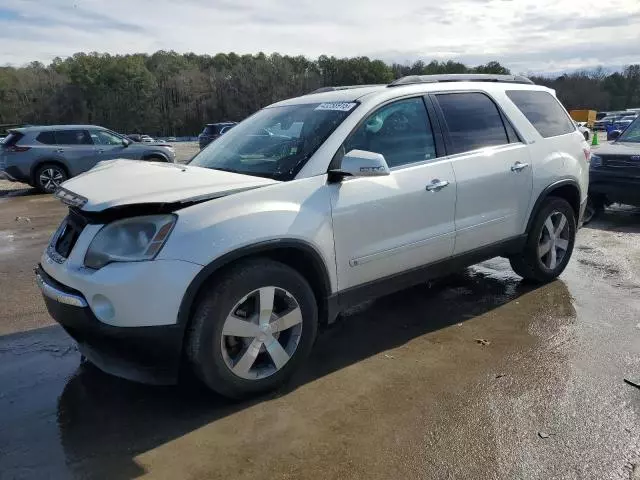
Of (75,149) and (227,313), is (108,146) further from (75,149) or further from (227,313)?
(227,313)

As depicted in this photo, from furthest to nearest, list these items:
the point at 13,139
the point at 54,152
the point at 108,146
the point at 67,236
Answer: the point at 108,146 → the point at 54,152 → the point at 13,139 → the point at 67,236

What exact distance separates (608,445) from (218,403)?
2109mm

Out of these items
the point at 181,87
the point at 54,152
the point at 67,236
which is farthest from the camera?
the point at 181,87

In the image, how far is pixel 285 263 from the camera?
3455 mm

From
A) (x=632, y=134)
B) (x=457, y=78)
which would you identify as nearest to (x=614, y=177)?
(x=632, y=134)

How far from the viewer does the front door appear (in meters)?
3.60

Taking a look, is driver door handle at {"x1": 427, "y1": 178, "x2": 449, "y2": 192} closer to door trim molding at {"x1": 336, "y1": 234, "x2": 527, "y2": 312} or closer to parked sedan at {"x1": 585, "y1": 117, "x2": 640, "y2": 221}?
door trim molding at {"x1": 336, "y1": 234, "x2": 527, "y2": 312}

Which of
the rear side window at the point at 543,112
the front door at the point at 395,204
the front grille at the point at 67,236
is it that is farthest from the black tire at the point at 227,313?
the rear side window at the point at 543,112

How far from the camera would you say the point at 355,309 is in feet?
16.0

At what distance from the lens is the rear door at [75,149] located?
46.7 feet

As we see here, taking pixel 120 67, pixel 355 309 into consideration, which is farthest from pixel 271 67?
pixel 355 309

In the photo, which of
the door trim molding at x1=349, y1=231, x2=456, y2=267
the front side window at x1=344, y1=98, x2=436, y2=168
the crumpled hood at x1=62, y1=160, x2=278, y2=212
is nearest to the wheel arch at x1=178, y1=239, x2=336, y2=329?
the door trim molding at x1=349, y1=231, x2=456, y2=267

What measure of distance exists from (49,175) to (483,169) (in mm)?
12745

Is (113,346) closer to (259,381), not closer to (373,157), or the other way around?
(259,381)
